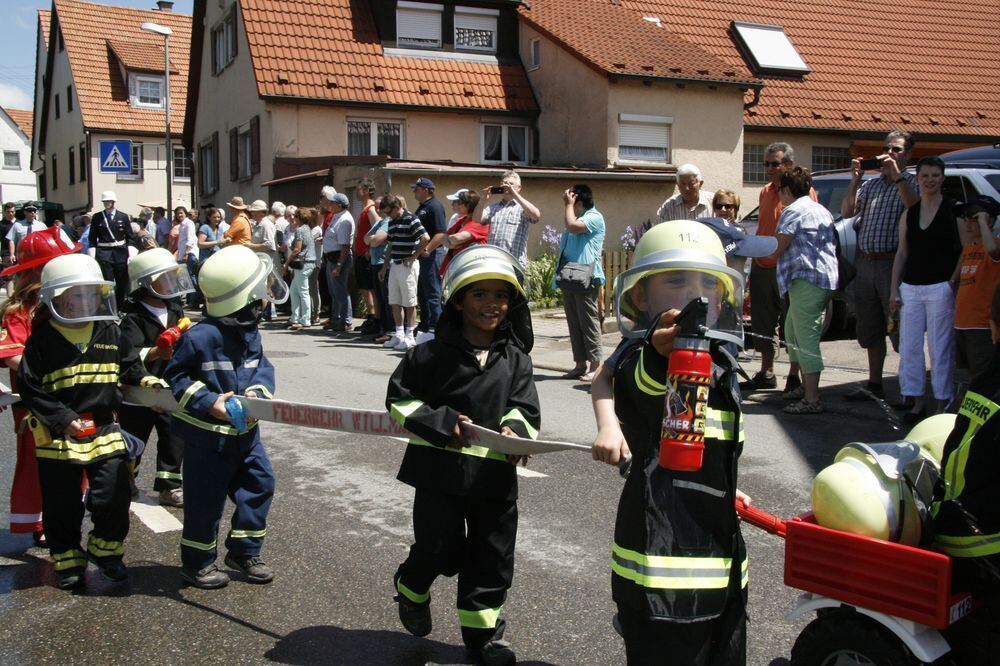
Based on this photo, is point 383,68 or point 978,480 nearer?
point 978,480

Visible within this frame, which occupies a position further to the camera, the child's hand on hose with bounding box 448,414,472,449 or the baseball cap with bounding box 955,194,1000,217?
the baseball cap with bounding box 955,194,1000,217

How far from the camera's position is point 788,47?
2695 centimetres

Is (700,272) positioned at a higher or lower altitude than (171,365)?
higher

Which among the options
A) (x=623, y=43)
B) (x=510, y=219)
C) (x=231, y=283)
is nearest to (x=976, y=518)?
(x=231, y=283)

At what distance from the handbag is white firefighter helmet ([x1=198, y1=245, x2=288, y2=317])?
5.45 m

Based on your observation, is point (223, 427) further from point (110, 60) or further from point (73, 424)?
point (110, 60)

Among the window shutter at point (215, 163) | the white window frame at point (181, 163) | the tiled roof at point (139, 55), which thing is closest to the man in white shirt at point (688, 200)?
the window shutter at point (215, 163)

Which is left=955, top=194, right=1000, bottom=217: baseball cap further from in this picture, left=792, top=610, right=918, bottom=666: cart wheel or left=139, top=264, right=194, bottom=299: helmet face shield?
left=139, top=264, right=194, bottom=299: helmet face shield

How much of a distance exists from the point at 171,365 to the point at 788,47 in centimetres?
2515

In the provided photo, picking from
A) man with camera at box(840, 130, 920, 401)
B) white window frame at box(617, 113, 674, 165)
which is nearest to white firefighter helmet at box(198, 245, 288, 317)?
man with camera at box(840, 130, 920, 401)

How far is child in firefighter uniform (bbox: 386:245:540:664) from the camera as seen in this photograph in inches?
156

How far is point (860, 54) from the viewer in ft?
90.5

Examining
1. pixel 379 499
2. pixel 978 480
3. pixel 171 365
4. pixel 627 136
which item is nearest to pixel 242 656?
pixel 171 365

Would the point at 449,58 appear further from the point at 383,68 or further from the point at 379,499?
the point at 379,499
